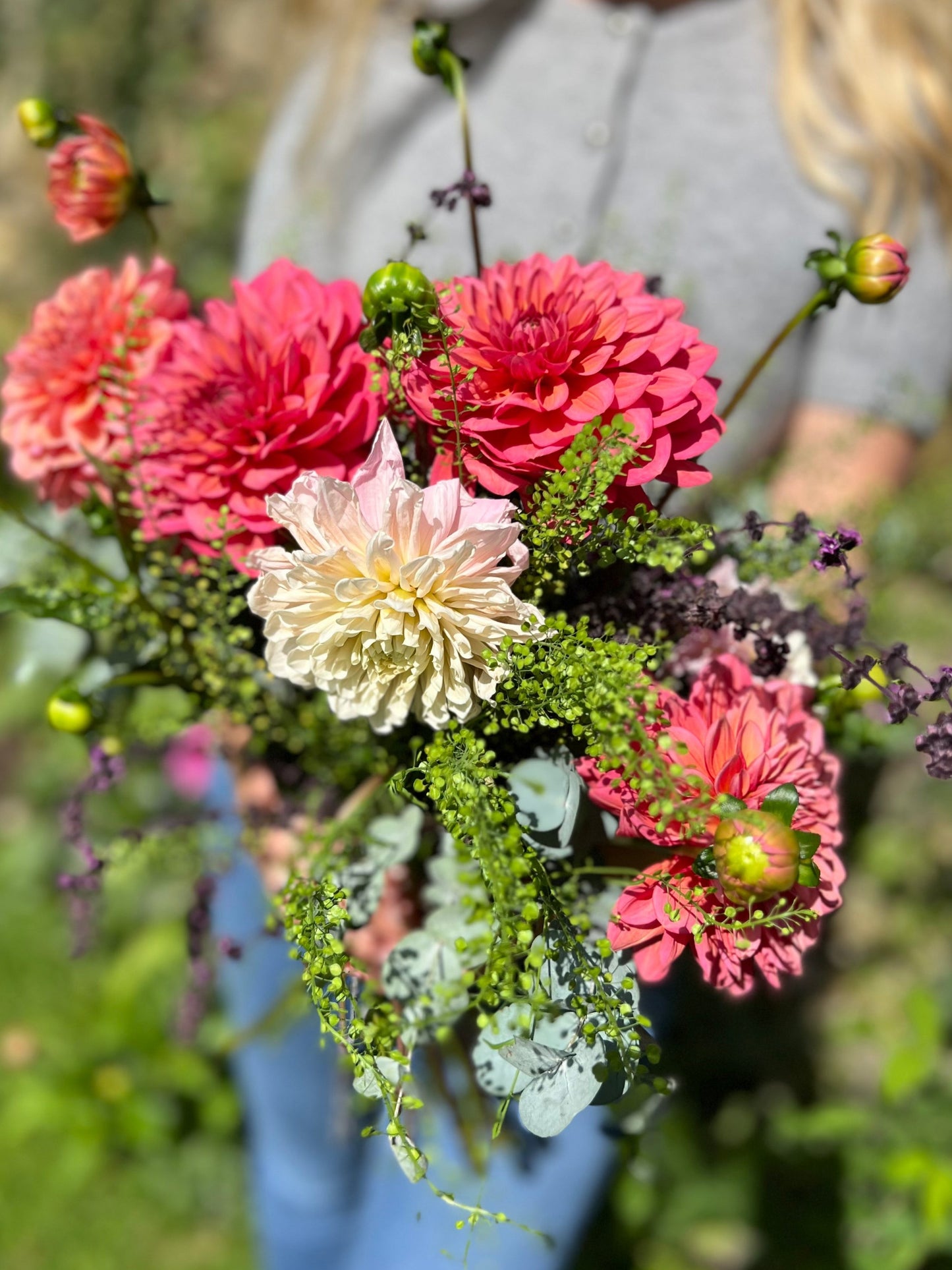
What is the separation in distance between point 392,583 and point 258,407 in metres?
0.10

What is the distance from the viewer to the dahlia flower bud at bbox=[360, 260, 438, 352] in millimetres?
316

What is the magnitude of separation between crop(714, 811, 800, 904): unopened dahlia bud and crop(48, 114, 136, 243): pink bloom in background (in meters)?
0.36

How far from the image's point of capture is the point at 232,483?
1.19ft

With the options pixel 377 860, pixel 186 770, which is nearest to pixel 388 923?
pixel 377 860

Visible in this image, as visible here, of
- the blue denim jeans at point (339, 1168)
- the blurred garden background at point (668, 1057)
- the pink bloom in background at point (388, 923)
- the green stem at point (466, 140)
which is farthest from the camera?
the blurred garden background at point (668, 1057)

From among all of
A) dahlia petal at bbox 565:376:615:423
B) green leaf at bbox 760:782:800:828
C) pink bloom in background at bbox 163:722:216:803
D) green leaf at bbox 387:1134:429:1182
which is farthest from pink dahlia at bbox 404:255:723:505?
pink bloom in background at bbox 163:722:216:803

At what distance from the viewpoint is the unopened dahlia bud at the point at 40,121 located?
419 millimetres

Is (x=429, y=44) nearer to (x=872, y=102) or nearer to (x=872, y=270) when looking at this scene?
(x=872, y=270)

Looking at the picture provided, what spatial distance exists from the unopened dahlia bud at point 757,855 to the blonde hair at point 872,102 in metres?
0.66

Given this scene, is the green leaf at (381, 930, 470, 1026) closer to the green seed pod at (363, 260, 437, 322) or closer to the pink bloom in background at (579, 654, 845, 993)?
the pink bloom in background at (579, 654, 845, 993)

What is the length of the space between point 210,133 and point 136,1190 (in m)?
1.60

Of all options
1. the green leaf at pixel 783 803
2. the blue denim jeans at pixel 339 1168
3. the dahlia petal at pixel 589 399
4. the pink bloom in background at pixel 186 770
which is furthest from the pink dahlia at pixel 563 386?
the pink bloom in background at pixel 186 770

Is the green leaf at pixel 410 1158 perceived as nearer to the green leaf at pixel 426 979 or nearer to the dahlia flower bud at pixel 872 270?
the green leaf at pixel 426 979

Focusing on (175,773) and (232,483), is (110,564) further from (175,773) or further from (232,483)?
(175,773)
